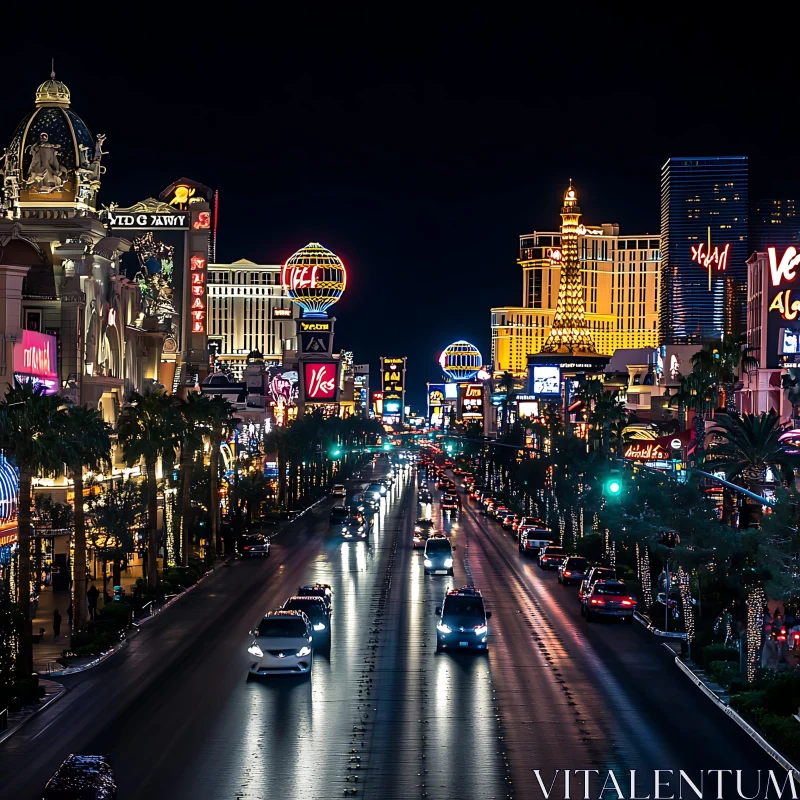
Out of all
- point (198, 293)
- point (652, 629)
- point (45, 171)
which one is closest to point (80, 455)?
point (652, 629)

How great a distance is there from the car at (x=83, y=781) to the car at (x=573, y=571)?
4101cm

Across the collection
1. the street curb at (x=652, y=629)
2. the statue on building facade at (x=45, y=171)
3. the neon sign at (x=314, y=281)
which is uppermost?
the neon sign at (x=314, y=281)

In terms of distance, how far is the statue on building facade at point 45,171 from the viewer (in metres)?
83.4

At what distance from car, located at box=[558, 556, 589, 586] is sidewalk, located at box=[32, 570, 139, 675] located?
708 inches

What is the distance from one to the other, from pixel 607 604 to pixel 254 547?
30.8 metres

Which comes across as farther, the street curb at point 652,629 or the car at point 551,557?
the car at point 551,557

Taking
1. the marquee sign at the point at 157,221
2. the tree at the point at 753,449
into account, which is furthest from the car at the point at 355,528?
the marquee sign at the point at 157,221

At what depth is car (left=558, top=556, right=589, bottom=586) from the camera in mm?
61503

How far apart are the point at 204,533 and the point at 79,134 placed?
24.7 metres

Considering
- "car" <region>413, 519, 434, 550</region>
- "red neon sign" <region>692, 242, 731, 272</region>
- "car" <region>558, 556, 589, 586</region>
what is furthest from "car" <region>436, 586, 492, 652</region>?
"red neon sign" <region>692, 242, 731, 272</region>

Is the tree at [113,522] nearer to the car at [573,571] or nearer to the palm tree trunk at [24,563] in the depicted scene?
the car at [573,571]

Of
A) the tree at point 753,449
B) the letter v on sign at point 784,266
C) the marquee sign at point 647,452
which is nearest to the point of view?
the tree at point 753,449

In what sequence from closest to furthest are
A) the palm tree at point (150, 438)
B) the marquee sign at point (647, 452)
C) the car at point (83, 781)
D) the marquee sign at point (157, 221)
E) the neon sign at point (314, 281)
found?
the car at point (83, 781), the palm tree at point (150, 438), the marquee sign at point (647, 452), the marquee sign at point (157, 221), the neon sign at point (314, 281)

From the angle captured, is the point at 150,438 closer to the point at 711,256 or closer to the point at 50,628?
the point at 50,628
